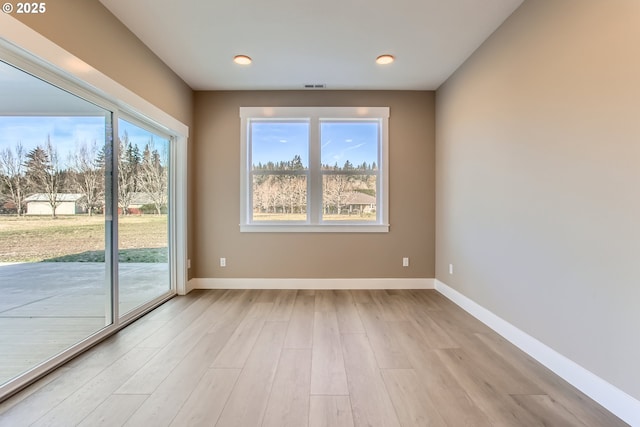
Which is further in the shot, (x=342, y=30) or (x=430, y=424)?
(x=342, y=30)

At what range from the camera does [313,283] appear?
385cm

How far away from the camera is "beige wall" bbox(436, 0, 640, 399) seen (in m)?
1.49

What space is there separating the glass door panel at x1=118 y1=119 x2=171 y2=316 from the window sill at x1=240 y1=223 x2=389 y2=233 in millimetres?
1058

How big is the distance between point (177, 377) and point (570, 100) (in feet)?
10.5

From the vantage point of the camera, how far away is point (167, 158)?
11.4 ft

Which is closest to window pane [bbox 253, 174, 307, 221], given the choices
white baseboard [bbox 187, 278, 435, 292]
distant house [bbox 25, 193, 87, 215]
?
white baseboard [bbox 187, 278, 435, 292]

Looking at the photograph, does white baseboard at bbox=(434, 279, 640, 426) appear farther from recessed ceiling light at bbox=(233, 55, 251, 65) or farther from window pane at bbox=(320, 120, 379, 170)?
recessed ceiling light at bbox=(233, 55, 251, 65)

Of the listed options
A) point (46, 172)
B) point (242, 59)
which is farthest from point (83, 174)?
point (242, 59)

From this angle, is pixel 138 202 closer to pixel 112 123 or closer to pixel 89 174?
pixel 89 174

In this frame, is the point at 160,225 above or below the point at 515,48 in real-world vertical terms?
below

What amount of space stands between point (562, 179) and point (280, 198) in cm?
305

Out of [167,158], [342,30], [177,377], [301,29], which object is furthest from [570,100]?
[167,158]

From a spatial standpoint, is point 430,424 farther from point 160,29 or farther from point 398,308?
point 160,29

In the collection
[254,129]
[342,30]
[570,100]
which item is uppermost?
[342,30]
